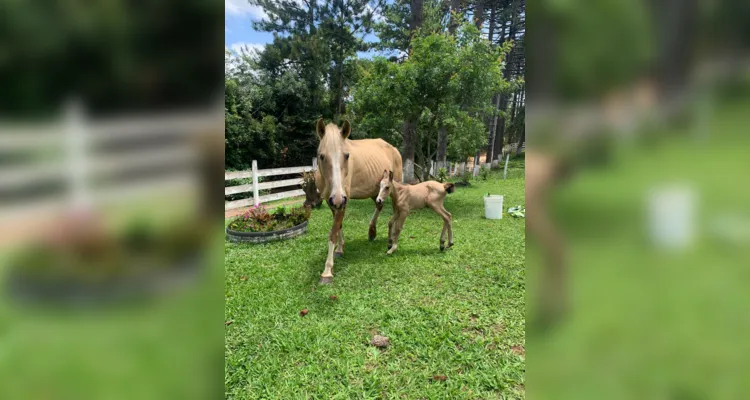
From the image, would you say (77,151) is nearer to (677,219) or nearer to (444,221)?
(677,219)

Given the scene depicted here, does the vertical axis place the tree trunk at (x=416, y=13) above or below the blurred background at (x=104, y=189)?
above

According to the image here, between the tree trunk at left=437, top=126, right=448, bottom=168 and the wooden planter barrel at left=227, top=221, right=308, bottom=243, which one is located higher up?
the tree trunk at left=437, top=126, right=448, bottom=168

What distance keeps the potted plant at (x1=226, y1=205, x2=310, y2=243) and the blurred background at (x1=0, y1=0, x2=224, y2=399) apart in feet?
16.1

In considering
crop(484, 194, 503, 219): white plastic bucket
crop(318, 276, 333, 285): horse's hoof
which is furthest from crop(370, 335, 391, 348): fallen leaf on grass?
crop(484, 194, 503, 219): white plastic bucket

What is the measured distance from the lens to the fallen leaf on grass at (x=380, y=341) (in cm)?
235

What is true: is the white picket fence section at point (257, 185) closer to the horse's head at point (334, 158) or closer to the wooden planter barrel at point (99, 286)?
the horse's head at point (334, 158)

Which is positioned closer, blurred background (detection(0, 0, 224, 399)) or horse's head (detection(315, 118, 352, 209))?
blurred background (detection(0, 0, 224, 399))

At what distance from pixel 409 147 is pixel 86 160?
772 cm

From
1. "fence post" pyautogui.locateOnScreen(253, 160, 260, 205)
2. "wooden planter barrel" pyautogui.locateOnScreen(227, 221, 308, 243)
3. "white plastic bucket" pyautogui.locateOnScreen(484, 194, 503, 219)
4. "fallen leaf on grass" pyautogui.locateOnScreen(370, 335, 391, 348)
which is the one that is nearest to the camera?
"fallen leaf on grass" pyautogui.locateOnScreen(370, 335, 391, 348)

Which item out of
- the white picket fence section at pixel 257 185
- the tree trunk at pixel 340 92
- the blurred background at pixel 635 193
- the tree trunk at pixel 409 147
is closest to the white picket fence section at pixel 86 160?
the blurred background at pixel 635 193

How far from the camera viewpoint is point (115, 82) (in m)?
0.41

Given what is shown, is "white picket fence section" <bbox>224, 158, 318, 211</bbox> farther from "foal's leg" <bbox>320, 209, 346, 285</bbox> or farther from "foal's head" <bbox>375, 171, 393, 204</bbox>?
"foal's leg" <bbox>320, 209, 346, 285</bbox>

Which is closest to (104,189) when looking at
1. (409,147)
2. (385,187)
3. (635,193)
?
(635,193)

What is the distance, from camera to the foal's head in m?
4.19
